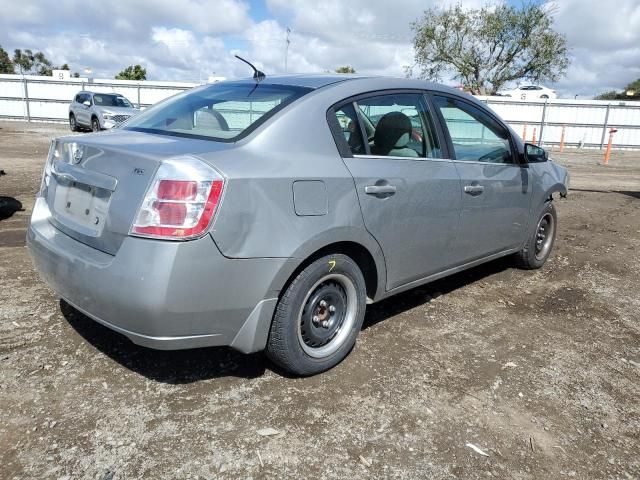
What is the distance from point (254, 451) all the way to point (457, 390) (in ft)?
4.06

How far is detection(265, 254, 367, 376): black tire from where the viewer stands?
279cm

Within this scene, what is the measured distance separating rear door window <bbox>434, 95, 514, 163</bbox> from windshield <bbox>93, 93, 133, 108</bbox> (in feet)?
61.6

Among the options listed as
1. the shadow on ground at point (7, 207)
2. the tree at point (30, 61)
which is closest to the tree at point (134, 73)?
the tree at point (30, 61)

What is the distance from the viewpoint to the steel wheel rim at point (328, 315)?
117 inches

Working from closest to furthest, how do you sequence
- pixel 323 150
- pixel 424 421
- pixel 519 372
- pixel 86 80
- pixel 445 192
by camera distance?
pixel 424 421
pixel 323 150
pixel 519 372
pixel 445 192
pixel 86 80

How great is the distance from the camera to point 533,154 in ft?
15.6

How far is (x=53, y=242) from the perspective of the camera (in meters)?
2.87

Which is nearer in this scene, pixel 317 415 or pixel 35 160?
pixel 317 415

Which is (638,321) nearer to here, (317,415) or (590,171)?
(317,415)

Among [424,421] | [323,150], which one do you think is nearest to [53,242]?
[323,150]

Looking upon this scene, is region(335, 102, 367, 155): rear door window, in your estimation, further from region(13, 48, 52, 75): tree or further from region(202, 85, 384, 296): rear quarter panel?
region(13, 48, 52, 75): tree

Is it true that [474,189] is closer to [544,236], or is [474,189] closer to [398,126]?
[398,126]

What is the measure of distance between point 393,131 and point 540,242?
266 centimetres

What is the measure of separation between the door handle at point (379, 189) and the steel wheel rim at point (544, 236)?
8.44 ft
